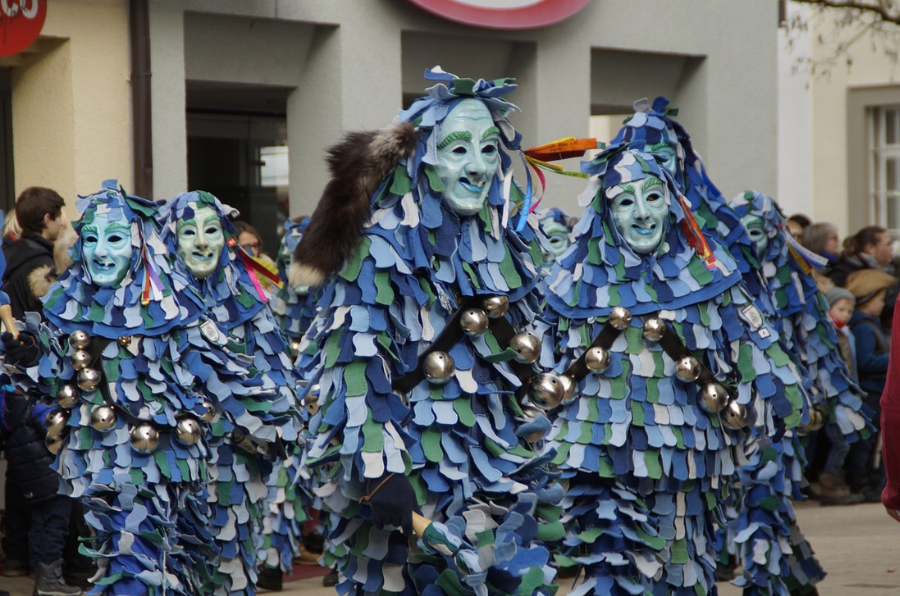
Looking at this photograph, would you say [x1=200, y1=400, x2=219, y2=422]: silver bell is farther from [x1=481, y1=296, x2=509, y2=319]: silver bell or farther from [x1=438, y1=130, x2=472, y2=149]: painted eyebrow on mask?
[x1=438, y1=130, x2=472, y2=149]: painted eyebrow on mask

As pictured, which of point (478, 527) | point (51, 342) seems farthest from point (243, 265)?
point (478, 527)

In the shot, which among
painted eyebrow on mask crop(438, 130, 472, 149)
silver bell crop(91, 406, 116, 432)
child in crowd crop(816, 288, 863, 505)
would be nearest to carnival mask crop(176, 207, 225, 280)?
silver bell crop(91, 406, 116, 432)

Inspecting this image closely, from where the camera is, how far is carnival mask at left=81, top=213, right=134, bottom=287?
18.9 feet

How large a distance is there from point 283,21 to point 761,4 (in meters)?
5.28

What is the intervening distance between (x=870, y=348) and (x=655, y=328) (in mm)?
5562

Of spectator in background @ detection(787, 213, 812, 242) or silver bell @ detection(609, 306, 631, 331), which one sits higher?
spectator in background @ detection(787, 213, 812, 242)

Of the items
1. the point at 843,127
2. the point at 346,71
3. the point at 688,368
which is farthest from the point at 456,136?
the point at 843,127

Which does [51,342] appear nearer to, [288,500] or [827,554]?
[288,500]

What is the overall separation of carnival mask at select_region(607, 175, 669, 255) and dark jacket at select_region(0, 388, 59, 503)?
3.52 m

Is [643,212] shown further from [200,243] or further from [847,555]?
A: [847,555]

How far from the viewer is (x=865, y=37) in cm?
2038

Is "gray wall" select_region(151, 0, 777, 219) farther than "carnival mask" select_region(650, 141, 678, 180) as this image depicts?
Yes

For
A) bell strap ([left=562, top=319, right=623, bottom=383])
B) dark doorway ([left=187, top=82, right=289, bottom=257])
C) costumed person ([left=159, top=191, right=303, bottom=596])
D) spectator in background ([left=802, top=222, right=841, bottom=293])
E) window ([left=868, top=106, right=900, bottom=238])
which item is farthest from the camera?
window ([left=868, top=106, right=900, bottom=238])

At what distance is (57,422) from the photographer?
5738 mm
